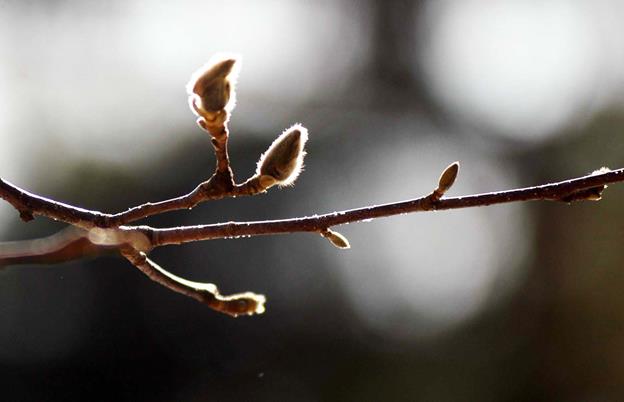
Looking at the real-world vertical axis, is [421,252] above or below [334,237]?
above

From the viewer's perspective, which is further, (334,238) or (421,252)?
(421,252)

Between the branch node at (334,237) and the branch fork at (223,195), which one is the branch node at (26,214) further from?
the branch node at (334,237)

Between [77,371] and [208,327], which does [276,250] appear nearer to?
[208,327]

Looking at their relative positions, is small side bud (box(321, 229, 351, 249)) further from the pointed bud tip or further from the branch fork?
the pointed bud tip

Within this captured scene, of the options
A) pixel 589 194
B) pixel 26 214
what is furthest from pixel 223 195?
pixel 589 194

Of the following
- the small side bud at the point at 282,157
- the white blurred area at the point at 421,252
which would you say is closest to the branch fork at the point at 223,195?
the small side bud at the point at 282,157

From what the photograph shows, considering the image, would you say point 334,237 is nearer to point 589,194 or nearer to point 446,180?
point 446,180

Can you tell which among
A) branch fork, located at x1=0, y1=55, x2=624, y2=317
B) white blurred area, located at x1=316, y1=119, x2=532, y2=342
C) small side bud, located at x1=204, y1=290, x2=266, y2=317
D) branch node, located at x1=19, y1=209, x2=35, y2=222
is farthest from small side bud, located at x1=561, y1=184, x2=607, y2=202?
white blurred area, located at x1=316, y1=119, x2=532, y2=342
